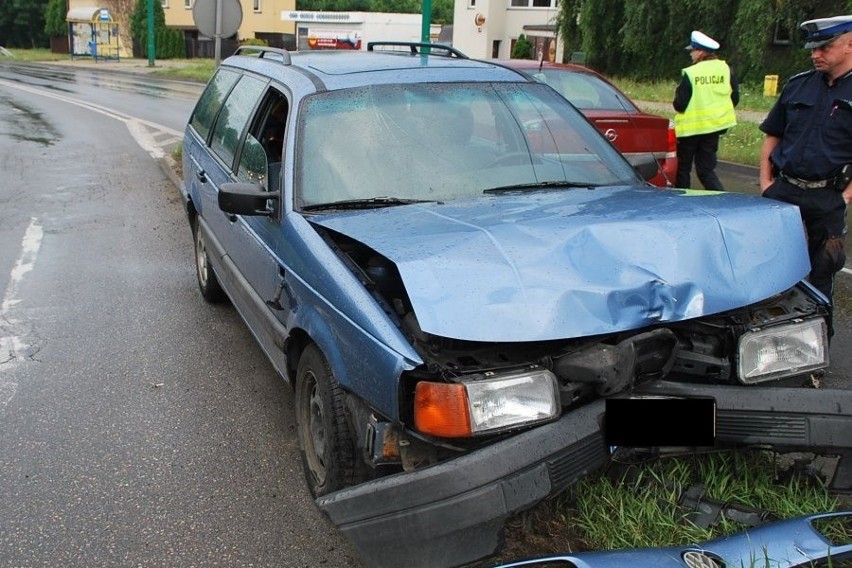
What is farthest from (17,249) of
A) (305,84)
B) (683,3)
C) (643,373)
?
(683,3)

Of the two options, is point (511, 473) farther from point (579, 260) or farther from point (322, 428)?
point (322, 428)

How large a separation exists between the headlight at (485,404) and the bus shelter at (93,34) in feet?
178

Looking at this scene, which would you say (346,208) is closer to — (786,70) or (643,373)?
(643,373)

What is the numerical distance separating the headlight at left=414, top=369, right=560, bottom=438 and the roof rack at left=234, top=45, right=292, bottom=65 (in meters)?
2.80

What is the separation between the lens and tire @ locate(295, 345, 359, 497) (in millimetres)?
3160

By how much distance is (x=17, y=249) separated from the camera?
7.77 m

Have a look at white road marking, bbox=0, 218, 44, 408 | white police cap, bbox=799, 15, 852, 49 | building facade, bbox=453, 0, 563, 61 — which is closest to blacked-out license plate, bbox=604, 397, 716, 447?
white police cap, bbox=799, 15, 852, 49

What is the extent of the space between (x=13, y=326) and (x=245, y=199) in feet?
9.64

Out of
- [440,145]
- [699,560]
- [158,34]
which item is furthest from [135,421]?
[158,34]

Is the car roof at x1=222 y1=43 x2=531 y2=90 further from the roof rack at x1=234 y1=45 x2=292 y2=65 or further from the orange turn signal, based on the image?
the orange turn signal

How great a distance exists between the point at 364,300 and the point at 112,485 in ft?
5.49

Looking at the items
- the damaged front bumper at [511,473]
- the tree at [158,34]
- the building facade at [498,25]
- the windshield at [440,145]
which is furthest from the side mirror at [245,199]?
the tree at [158,34]

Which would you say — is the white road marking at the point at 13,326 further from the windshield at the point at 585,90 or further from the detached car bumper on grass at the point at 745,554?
the windshield at the point at 585,90

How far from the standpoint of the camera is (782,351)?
9.98 ft
